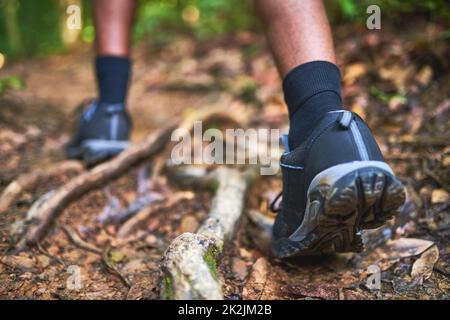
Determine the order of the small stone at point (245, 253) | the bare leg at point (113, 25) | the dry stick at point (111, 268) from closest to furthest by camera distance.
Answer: the dry stick at point (111, 268), the small stone at point (245, 253), the bare leg at point (113, 25)

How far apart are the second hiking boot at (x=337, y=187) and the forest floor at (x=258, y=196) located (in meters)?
0.22

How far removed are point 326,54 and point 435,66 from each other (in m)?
1.74

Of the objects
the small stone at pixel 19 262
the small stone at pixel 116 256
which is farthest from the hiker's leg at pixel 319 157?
the small stone at pixel 19 262

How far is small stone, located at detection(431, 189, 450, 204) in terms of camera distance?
1.85m

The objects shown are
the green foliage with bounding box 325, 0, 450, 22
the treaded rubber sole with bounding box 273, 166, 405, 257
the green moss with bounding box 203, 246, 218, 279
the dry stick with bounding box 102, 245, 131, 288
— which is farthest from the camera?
the green foliage with bounding box 325, 0, 450, 22

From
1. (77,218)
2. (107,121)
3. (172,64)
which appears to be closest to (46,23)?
(172,64)

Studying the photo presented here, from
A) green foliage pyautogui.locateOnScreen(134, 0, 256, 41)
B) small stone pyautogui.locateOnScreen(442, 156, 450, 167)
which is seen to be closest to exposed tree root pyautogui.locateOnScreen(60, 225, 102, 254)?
small stone pyautogui.locateOnScreen(442, 156, 450, 167)

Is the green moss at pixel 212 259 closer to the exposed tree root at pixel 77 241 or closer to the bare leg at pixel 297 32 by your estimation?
the exposed tree root at pixel 77 241

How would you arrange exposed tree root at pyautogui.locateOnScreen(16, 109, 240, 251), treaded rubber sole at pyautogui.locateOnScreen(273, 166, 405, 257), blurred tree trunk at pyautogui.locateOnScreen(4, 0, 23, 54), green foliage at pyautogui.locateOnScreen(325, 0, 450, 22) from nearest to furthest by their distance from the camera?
treaded rubber sole at pyautogui.locateOnScreen(273, 166, 405, 257), exposed tree root at pyautogui.locateOnScreen(16, 109, 240, 251), green foliage at pyautogui.locateOnScreen(325, 0, 450, 22), blurred tree trunk at pyautogui.locateOnScreen(4, 0, 23, 54)

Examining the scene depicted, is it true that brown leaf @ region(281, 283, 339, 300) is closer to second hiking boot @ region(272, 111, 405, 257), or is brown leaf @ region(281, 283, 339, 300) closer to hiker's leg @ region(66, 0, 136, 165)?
second hiking boot @ region(272, 111, 405, 257)

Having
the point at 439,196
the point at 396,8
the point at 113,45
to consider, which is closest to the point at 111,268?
the point at 113,45

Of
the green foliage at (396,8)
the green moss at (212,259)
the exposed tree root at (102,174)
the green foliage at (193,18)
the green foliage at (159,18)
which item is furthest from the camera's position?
the green foliage at (193,18)

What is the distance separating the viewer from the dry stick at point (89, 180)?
181 centimetres

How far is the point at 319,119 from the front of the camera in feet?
4.58
